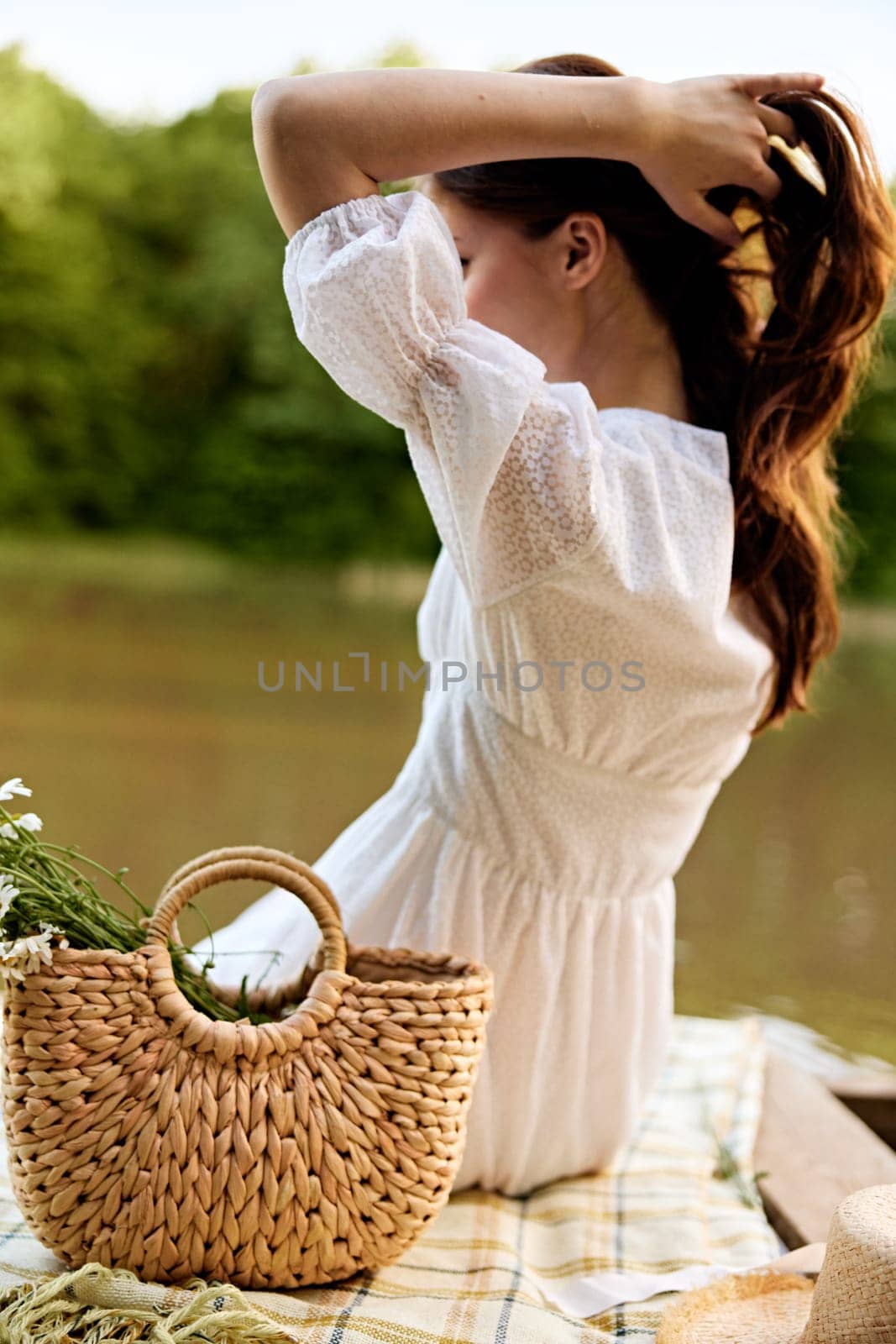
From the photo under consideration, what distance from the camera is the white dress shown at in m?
0.78

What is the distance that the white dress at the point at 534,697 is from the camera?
777 mm

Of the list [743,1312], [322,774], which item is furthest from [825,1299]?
[322,774]

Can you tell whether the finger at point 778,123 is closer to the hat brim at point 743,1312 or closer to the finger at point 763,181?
the finger at point 763,181

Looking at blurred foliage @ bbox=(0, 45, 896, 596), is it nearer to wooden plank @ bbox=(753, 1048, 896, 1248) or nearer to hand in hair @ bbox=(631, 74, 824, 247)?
wooden plank @ bbox=(753, 1048, 896, 1248)

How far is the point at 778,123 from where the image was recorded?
0.91m

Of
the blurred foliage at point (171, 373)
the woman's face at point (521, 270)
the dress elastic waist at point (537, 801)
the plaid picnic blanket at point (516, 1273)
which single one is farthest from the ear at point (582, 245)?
the blurred foliage at point (171, 373)

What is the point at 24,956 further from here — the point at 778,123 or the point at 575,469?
the point at 778,123

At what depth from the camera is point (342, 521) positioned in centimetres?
1034

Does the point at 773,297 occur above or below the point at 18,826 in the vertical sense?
above

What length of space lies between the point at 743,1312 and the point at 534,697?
1.43 ft

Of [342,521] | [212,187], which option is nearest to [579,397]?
[342,521]

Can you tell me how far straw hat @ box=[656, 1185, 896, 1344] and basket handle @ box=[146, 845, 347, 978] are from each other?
1.05 ft

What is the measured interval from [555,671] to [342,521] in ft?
31.4

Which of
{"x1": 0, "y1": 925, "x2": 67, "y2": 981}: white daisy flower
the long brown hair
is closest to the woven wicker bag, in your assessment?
{"x1": 0, "y1": 925, "x2": 67, "y2": 981}: white daisy flower
